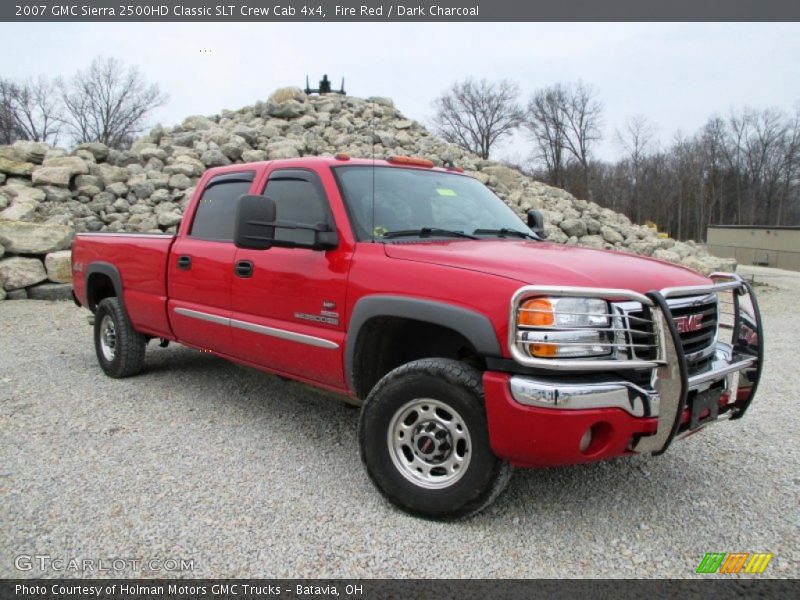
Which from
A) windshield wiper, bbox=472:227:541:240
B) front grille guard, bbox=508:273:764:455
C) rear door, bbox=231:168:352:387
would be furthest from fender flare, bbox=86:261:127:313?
front grille guard, bbox=508:273:764:455

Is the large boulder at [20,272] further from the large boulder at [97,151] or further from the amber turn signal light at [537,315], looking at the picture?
the amber turn signal light at [537,315]

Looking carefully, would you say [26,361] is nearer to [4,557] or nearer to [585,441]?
[4,557]

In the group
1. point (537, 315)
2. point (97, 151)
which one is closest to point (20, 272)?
point (97, 151)

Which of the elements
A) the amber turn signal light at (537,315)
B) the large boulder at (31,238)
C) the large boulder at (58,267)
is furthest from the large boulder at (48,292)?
the amber turn signal light at (537,315)

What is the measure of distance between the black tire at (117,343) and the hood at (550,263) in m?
3.40

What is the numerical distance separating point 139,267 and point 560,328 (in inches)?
164

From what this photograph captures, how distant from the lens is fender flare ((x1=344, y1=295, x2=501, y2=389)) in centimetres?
296

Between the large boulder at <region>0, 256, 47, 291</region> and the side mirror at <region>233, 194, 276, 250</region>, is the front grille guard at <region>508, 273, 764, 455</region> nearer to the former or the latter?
the side mirror at <region>233, 194, 276, 250</region>

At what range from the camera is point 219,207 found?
5.06 m

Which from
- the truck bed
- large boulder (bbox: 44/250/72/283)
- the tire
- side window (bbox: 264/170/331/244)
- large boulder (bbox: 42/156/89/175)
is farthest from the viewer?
large boulder (bbox: 42/156/89/175)

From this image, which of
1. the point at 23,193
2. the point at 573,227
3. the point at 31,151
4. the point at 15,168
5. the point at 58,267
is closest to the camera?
the point at 58,267

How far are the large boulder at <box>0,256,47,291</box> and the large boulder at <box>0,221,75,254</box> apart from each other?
0.20 metres

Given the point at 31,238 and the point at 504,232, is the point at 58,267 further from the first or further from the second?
the point at 504,232

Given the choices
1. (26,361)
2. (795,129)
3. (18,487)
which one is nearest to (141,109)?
(26,361)
